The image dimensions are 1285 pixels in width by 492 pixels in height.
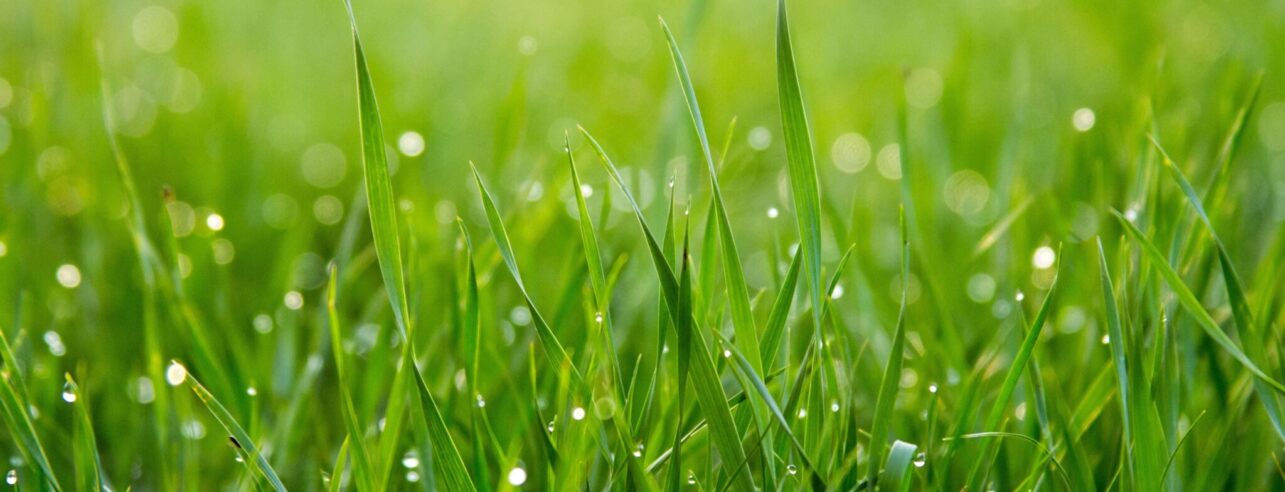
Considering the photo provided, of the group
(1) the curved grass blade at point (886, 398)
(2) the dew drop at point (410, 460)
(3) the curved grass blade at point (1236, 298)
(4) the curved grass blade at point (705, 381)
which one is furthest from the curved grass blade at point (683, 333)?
(3) the curved grass blade at point (1236, 298)

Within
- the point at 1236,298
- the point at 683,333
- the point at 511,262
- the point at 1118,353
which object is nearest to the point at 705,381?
the point at 683,333

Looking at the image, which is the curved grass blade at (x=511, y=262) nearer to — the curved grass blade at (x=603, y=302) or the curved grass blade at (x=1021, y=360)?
the curved grass blade at (x=603, y=302)

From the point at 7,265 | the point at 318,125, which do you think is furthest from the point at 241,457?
the point at 318,125

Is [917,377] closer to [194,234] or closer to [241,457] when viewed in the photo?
[241,457]

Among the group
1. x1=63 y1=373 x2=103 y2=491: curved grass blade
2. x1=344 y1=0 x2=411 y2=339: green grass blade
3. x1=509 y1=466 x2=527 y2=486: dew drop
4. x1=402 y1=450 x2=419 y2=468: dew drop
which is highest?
x1=344 y1=0 x2=411 y2=339: green grass blade

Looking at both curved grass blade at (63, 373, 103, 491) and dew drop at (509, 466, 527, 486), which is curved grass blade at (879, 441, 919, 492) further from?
curved grass blade at (63, 373, 103, 491)

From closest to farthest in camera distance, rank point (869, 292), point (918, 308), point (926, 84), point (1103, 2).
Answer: point (869, 292)
point (918, 308)
point (926, 84)
point (1103, 2)

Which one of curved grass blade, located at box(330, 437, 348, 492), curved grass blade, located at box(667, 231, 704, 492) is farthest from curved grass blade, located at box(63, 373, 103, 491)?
curved grass blade, located at box(667, 231, 704, 492)
